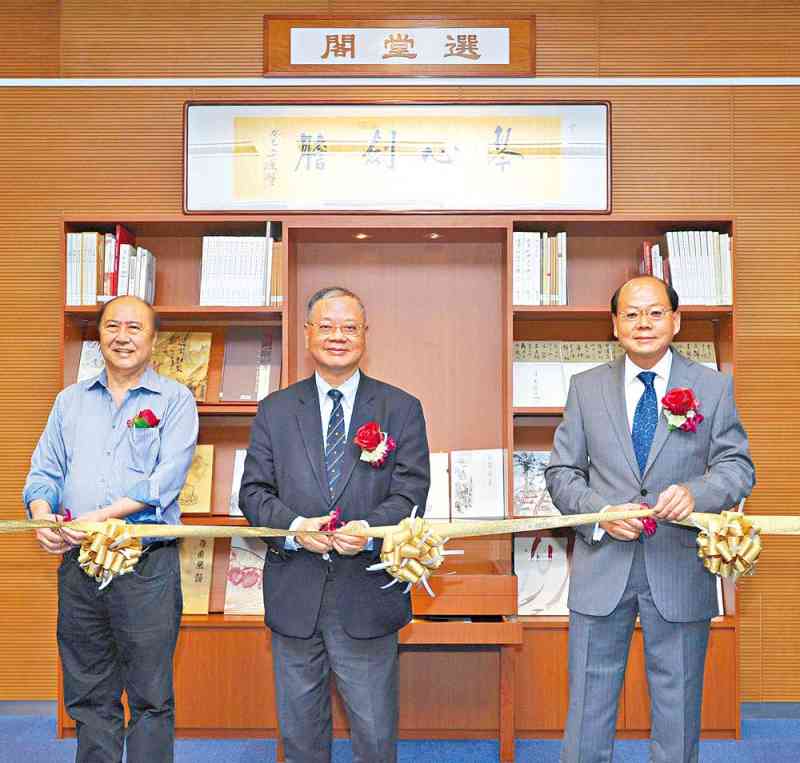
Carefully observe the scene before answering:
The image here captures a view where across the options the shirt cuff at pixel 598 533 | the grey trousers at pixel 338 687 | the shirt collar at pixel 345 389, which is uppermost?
the shirt collar at pixel 345 389

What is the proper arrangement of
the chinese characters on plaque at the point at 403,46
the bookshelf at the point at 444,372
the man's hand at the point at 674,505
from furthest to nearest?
the chinese characters on plaque at the point at 403,46 → the bookshelf at the point at 444,372 → the man's hand at the point at 674,505

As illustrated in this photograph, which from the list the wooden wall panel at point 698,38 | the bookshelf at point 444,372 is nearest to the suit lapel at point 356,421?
the bookshelf at point 444,372

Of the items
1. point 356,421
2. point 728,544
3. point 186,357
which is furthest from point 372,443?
point 186,357

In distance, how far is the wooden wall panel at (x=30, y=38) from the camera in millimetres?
4715

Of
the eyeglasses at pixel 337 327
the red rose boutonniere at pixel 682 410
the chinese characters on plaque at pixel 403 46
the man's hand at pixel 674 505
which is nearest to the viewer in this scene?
the man's hand at pixel 674 505

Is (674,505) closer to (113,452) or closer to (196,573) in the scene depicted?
(113,452)

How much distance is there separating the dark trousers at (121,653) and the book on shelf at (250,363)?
4.07ft

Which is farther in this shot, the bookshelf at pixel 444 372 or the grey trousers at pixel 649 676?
the bookshelf at pixel 444 372

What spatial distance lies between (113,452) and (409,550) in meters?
1.15

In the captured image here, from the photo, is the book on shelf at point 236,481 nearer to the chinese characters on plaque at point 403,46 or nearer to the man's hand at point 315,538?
the man's hand at point 315,538

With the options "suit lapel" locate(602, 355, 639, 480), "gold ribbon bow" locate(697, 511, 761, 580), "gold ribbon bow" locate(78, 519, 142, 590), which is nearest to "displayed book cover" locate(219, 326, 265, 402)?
"gold ribbon bow" locate(78, 519, 142, 590)

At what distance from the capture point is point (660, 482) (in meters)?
2.88

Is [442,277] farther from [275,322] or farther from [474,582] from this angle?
[474,582]

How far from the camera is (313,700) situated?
2.90 metres
